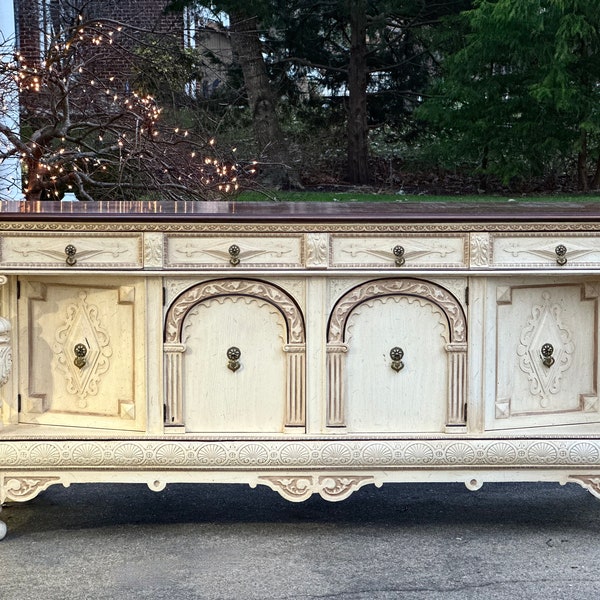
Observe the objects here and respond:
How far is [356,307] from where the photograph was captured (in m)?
3.73

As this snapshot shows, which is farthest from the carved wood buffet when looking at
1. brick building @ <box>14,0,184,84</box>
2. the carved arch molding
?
brick building @ <box>14,0,184,84</box>

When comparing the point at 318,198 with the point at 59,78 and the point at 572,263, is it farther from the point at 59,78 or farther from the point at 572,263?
the point at 572,263

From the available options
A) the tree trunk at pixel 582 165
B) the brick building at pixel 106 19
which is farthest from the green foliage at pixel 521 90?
the brick building at pixel 106 19

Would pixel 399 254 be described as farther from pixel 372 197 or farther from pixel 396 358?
pixel 372 197

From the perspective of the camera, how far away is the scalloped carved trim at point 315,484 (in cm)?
373

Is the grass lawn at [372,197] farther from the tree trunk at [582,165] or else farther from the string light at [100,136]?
the string light at [100,136]

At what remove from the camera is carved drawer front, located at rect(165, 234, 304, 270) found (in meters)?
3.64

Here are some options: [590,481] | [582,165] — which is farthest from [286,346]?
[582,165]

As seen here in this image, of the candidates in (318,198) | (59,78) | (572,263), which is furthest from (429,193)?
(572,263)

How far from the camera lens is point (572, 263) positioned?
3682 mm

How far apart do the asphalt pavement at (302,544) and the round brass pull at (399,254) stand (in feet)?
3.53

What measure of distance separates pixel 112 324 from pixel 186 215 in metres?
0.51

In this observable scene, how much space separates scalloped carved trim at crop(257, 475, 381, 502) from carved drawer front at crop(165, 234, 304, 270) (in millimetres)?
796

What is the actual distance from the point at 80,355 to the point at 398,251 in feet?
4.14
